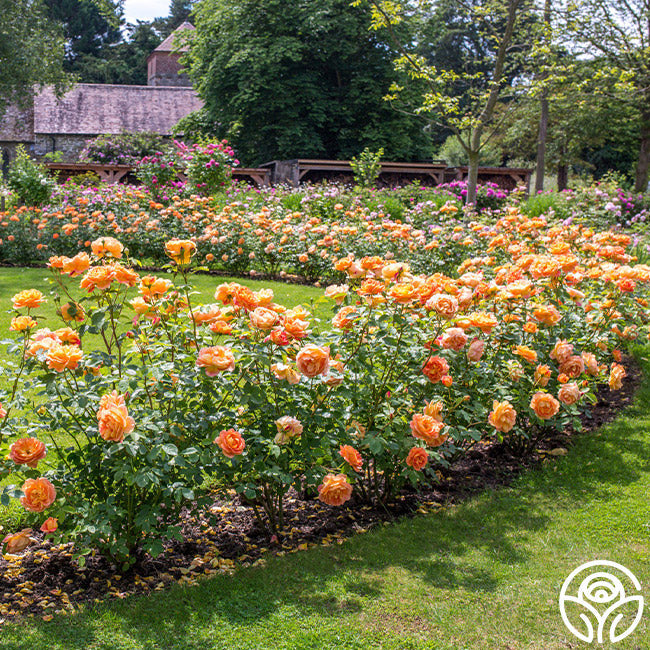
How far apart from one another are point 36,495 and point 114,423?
0.41m

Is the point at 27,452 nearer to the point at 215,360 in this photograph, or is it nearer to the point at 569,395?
the point at 215,360

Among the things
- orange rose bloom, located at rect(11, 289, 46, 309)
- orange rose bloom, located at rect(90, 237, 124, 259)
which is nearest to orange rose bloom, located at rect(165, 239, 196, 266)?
orange rose bloom, located at rect(90, 237, 124, 259)

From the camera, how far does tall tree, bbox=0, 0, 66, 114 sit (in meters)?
19.1

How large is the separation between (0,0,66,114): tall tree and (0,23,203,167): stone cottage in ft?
31.7

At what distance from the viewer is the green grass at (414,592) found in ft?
7.47

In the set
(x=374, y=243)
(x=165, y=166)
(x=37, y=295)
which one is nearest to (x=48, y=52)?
(x=165, y=166)

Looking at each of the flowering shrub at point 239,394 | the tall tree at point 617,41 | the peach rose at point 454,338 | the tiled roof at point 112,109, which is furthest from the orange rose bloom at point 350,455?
the tiled roof at point 112,109

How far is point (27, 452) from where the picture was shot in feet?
7.65

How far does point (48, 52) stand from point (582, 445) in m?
21.1

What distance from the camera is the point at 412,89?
23.6 m

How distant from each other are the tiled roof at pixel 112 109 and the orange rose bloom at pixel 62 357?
29.8m

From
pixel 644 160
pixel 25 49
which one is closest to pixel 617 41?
pixel 644 160

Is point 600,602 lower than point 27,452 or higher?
lower

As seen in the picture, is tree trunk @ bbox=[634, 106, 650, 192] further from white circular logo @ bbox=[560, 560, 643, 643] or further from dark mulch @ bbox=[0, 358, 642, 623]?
white circular logo @ bbox=[560, 560, 643, 643]
